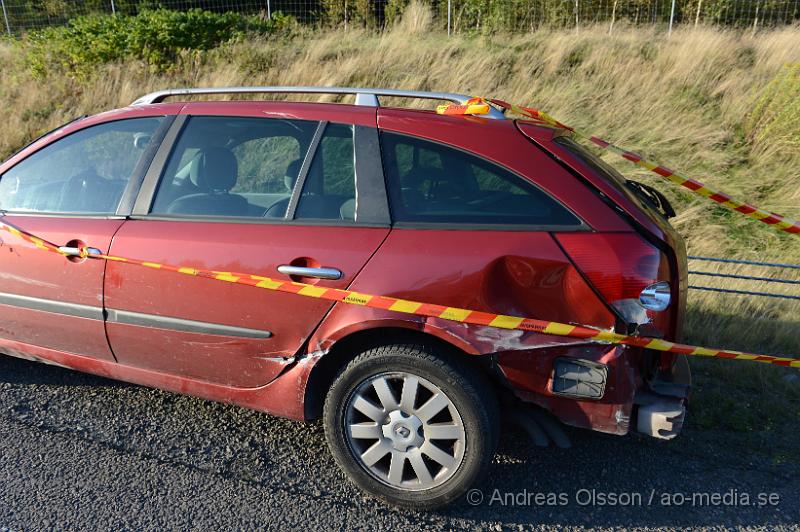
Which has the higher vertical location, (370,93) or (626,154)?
(370,93)

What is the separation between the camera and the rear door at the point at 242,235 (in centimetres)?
297

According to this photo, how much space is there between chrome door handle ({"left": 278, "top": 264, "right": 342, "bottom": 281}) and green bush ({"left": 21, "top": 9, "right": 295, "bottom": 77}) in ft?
32.2

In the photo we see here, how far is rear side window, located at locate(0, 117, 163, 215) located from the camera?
3562 mm

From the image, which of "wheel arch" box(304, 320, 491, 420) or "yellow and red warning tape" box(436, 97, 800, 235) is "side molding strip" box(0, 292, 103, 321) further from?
"yellow and red warning tape" box(436, 97, 800, 235)

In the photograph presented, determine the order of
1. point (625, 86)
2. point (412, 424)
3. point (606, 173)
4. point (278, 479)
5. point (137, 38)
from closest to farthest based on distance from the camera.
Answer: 1. point (412, 424)
2. point (606, 173)
3. point (278, 479)
4. point (625, 86)
5. point (137, 38)

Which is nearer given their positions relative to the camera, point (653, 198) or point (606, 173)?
point (606, 173)

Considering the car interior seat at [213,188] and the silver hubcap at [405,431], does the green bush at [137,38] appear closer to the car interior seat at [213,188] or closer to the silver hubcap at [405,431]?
the car interior seat at [213,188]

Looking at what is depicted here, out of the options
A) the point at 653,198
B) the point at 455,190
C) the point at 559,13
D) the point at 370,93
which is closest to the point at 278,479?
the point at 455,190

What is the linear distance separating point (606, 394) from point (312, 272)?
1.31m

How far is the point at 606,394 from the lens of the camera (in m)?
2.73

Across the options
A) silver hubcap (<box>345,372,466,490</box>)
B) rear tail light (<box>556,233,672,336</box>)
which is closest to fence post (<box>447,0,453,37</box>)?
rear tail light (<box>556,233,672,336</box>)

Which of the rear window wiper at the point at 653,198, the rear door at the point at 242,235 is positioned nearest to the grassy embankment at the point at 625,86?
the rear window wiper at the point at 653,198

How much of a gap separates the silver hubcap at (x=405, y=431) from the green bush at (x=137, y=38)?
10161 mm

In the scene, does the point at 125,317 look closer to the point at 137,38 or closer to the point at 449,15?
the point at 137,38
